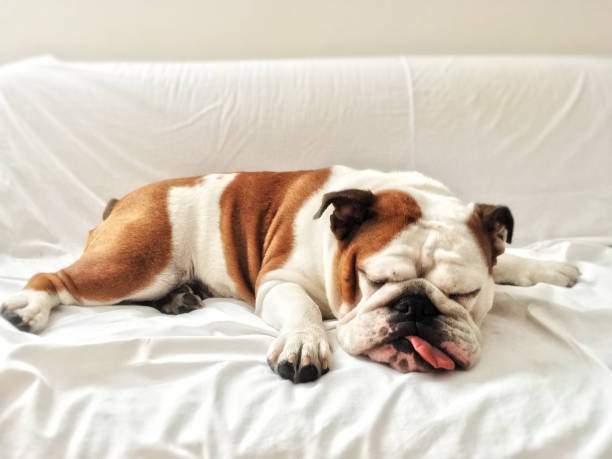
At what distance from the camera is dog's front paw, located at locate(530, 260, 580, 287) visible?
7.13 ft

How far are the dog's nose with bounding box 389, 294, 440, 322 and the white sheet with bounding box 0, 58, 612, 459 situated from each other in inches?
6.7

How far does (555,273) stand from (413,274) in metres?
0.79

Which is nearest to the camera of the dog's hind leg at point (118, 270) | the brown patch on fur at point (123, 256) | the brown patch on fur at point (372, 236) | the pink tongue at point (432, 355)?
the pink tongue at point (432, 355)

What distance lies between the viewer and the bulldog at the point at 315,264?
163 cm

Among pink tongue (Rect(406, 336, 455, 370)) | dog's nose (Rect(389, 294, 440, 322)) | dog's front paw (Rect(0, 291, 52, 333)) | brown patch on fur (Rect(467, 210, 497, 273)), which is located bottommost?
dog's front paw (Rect(0, 291, 52, 333))

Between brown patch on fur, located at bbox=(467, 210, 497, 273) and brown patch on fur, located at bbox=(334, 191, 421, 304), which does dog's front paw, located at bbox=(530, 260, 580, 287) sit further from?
brown patch on fur, located at bbox=(334, 191, 421, 304)

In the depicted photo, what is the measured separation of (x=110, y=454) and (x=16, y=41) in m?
2.91

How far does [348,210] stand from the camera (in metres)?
1.86

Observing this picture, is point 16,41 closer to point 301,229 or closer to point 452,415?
point 301,229

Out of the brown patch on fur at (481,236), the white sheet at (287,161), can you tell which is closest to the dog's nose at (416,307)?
the white sheet at (287,161)

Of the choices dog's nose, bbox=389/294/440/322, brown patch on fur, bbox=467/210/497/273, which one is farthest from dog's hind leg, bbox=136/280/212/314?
brown patch on fur, bbox=467/210/497/273

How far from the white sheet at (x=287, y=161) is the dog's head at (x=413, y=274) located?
73 millimetres

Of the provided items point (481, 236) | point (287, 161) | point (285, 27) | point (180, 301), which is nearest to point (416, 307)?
point (481, 236)

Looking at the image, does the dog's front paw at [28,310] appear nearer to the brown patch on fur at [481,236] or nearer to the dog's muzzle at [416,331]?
the dog's muzzle at [416,331]
